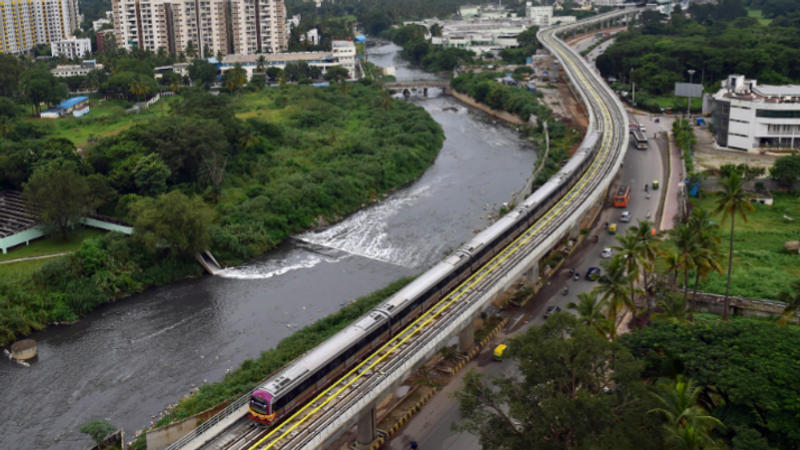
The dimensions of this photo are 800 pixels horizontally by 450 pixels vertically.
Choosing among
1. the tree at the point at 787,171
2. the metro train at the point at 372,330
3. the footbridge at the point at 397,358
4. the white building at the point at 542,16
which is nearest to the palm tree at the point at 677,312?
the footbridge at the point at 397,358

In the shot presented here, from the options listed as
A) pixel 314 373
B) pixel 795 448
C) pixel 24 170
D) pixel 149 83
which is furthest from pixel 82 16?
pixel 795 448

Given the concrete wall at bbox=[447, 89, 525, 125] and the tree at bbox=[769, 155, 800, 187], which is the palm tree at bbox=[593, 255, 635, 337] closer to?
the tree at bbox=[769, 155, 800, 187]

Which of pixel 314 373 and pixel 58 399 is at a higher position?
pixel 314 373

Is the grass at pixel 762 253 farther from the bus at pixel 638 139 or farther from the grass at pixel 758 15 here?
the grass at pixel 758 15

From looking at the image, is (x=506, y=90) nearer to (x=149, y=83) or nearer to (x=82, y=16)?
(x=149, y=83)

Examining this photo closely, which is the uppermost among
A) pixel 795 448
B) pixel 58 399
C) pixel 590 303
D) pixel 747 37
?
pixel 747 37

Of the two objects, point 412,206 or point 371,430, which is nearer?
point 371,430

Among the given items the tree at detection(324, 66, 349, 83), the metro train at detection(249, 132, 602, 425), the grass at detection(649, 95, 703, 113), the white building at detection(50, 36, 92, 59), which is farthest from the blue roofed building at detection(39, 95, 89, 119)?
the grass at detection(649, 95, 703, 113)
